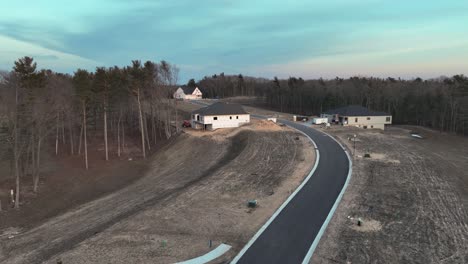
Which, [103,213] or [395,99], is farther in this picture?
[395,99]

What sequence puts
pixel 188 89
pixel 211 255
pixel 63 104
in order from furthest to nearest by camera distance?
pixel 188 89 < pixel 63 104 < pixel 211 255

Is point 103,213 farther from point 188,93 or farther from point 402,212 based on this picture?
point 188,93

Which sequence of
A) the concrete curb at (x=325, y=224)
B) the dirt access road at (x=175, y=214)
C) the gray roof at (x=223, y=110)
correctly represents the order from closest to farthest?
the concrete curb at (x=325, y=224) → the dirt access road at (x=175, y=214) → the gray roof at (x=223, y=110)

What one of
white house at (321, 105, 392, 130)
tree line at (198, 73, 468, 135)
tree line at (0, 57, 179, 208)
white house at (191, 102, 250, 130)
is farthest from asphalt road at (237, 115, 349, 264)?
tree line at (198, 73, 468, 135)

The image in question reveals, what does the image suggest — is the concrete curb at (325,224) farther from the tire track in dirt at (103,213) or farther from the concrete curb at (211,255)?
the tire track in dirt at (103,213)

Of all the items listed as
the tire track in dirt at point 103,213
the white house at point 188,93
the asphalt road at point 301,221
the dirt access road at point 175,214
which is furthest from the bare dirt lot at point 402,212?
the white house at point 188,93

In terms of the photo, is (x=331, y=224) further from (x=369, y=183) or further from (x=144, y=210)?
(x=144, y=210)

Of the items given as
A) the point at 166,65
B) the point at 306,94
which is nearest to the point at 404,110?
the point at 306,94

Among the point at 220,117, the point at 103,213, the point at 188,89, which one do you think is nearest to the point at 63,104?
the point at 103,213
